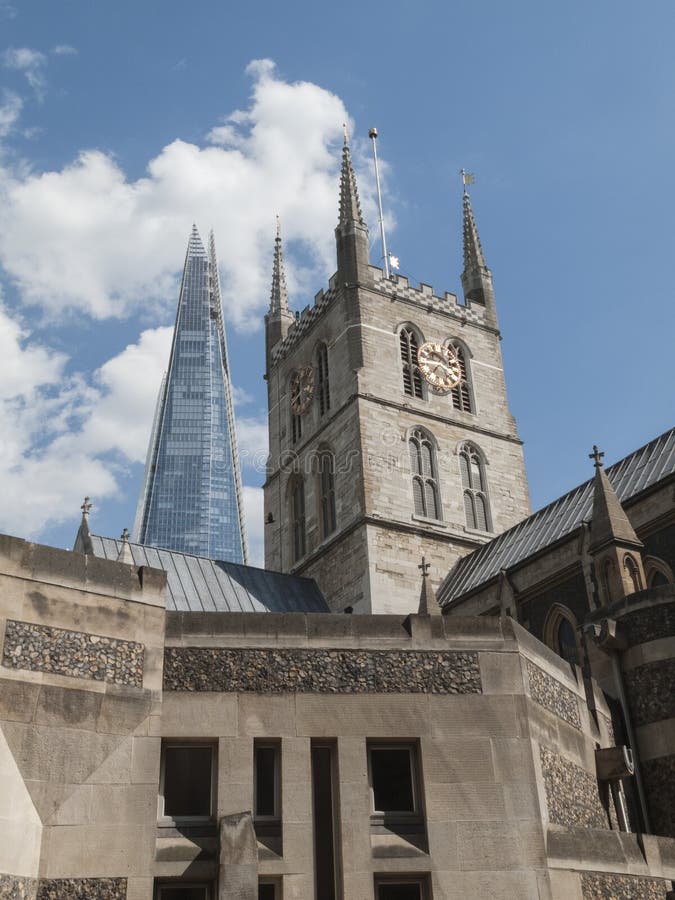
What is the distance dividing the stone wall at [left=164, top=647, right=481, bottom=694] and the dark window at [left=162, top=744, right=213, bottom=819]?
0.89 m

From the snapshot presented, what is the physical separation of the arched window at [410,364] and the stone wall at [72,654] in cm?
3203

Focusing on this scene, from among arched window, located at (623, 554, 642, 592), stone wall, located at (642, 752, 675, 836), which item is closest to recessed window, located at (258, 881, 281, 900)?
stone wall, located at (642, 752, 675, 836)

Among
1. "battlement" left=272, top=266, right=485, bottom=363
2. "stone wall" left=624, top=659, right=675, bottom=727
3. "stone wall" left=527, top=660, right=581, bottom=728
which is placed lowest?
"stone wall" left=527, top=660, right=581, bottom=728

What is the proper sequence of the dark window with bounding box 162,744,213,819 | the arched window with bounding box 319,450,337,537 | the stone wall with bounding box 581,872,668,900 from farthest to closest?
the arched window with bounding box 319,450,337,537
the stone wall with bounding box 581,872,668,900
the dark window with bounding box 162,744,213,819

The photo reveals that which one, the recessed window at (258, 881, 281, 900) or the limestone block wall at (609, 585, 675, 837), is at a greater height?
the limestone block wall at (609, 585, 675, 837)

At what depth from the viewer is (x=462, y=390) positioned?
158ft

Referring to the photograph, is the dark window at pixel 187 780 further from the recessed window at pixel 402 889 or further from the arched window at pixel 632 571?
the arched window at pixel 632 571

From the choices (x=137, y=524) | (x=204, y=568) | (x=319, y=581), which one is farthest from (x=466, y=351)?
(x=137, y=524)

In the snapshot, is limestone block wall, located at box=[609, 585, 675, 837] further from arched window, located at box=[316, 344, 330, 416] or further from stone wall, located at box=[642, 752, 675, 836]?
arched window, located at box=[316, 344, 330, 416]

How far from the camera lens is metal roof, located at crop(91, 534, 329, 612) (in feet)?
118

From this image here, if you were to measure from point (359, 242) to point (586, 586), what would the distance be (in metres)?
22.2

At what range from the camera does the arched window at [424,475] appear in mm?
43656

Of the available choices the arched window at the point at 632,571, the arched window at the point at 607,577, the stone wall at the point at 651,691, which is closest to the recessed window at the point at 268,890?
the stone wall at the point at 651,691

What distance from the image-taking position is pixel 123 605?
15.2 meters
